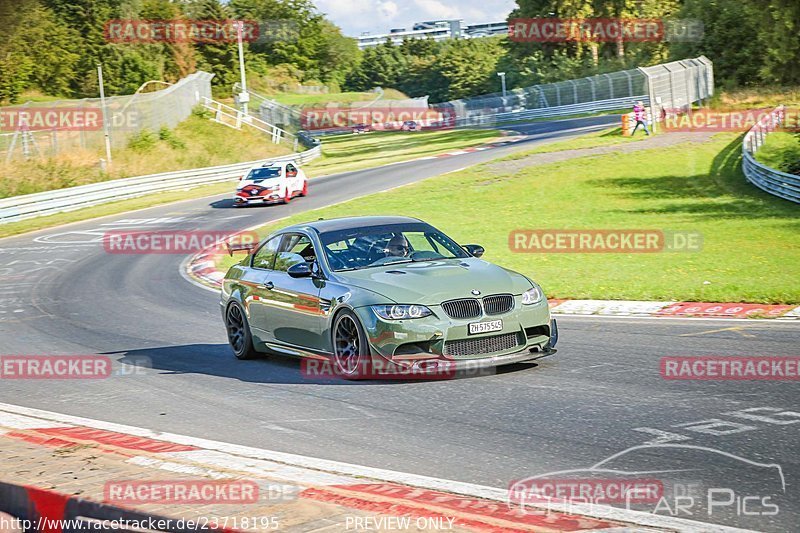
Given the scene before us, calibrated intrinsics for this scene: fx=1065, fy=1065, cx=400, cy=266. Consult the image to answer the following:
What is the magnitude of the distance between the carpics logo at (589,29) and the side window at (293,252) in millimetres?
83226

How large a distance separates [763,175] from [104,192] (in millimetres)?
24642

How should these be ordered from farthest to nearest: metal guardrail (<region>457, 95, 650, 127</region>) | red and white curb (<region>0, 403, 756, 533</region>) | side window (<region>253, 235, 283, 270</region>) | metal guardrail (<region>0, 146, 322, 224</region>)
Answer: metal guardrail (<region>457, 95, 650, 127</region>) → metal guardrail (<region>0, 146, 322, 224</region>) → side window (<region>253, 235, 283, 270</region>) → red and white curb (<region>0, 403, 756, 533</region>)

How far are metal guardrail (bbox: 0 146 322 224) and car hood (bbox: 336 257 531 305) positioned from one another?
1121 inches

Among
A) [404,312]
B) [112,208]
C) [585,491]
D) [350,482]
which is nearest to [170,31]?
[112,208]

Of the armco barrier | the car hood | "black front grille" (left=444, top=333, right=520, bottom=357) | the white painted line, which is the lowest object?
the white painted line

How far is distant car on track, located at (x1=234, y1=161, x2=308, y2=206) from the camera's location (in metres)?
36.7

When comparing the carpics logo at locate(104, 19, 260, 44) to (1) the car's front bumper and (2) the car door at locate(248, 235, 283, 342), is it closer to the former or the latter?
(2) the car door at locate(248, 235, 283, 342)

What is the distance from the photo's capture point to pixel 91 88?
3164 inches

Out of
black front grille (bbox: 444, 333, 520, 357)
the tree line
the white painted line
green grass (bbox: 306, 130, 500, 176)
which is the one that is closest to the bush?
green grass (bbox: 306, 130, 500, 176)

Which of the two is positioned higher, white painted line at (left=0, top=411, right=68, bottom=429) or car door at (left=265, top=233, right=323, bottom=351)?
car door at (left=265, top=233, right=323, bottom=351)

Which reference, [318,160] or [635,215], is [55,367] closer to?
[635,215]

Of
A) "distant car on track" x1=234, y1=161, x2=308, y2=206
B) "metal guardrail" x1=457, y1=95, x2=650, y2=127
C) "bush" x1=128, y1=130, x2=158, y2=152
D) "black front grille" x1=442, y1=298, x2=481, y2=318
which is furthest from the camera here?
"metal guardrail" x1=457, y1=95, x2=650, y2=127

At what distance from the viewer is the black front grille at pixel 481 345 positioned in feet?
31.9

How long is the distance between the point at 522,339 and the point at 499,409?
1515 mm
